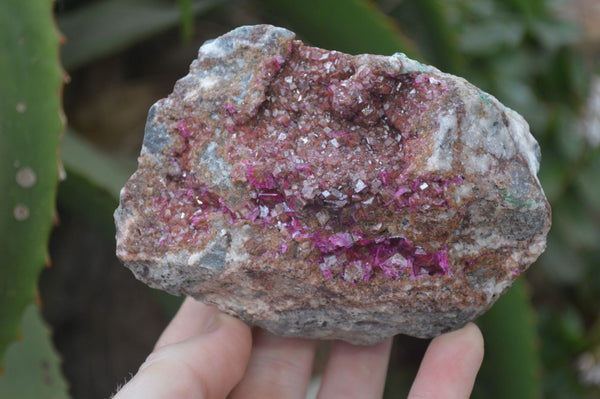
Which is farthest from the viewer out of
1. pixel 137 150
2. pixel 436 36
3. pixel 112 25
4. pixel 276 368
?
pixel 137 150

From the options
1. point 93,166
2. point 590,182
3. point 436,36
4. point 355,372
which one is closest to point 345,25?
point 436,36

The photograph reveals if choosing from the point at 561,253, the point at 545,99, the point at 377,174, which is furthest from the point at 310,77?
the point at 545,99

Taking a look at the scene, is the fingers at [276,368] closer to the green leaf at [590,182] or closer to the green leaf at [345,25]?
the green leaf at [345,25]

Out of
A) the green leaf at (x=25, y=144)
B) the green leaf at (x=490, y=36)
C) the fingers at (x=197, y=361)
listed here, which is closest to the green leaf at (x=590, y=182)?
the green leaf at (x=490, y=36)

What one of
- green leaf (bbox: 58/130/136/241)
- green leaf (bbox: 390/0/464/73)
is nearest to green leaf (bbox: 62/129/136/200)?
green leaf (bbox: 58/130/136/241)

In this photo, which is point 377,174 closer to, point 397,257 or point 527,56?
point 397,257

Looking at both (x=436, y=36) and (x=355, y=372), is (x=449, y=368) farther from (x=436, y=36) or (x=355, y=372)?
(x=436, y=36)
